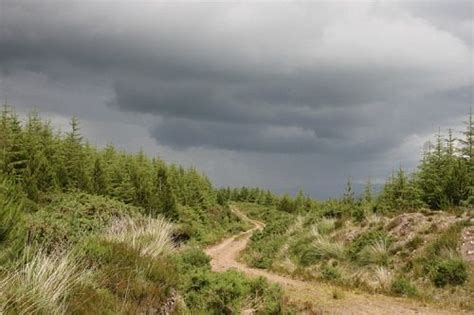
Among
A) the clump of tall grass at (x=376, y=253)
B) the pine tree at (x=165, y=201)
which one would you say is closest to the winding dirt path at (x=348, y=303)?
the clump of tall grass at (x=376, y=253)

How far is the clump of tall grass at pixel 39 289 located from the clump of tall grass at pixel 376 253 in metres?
14.3

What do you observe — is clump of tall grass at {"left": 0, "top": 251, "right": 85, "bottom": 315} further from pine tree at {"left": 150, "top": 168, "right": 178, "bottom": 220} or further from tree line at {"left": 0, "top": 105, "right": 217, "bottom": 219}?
pine tree at {"left": 150, "top": 168, "right": 178, "bottom": 220}

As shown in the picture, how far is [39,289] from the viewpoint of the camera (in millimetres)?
6582

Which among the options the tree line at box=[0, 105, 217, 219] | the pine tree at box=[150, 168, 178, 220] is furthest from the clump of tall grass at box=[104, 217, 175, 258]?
the pine tree at box=[150, 168, 178, 220]

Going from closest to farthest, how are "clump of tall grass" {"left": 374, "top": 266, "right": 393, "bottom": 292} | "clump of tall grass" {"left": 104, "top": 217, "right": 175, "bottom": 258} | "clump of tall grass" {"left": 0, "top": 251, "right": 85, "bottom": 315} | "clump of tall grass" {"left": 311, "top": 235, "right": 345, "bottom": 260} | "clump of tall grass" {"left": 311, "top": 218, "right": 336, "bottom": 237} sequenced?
"clump of tall grass" {"left": 0, "top": 251, "right": 85, "bottom": 315}
"clump of tall grass" {"left": 104, "top": 217, "right": 175, "bottom": 258}
"clump of tall grass" {"left": 374, "top": 266, "right": 393, "bottom": 292}
"clump of tall grass" {"left": 311, "top": 235, "right": 345, "bottom": 260}
"clump of tall grass" {"left": 311, "top": 218, "right": 336, "bottom": 237}

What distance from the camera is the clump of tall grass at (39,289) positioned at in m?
6.03

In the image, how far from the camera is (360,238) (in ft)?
71.3

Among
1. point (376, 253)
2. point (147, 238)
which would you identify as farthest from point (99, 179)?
point (147, 238)

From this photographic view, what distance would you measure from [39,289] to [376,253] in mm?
15354

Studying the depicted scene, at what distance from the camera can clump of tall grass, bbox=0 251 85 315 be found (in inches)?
237

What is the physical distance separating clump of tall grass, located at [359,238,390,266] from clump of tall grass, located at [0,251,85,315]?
14292 mm

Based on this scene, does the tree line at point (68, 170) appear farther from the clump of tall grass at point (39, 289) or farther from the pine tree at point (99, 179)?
the clump of tall grass at point (39, 289)

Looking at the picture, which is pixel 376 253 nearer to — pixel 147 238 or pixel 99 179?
pixel 147 238

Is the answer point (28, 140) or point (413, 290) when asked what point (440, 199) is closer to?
point (413, 290)
